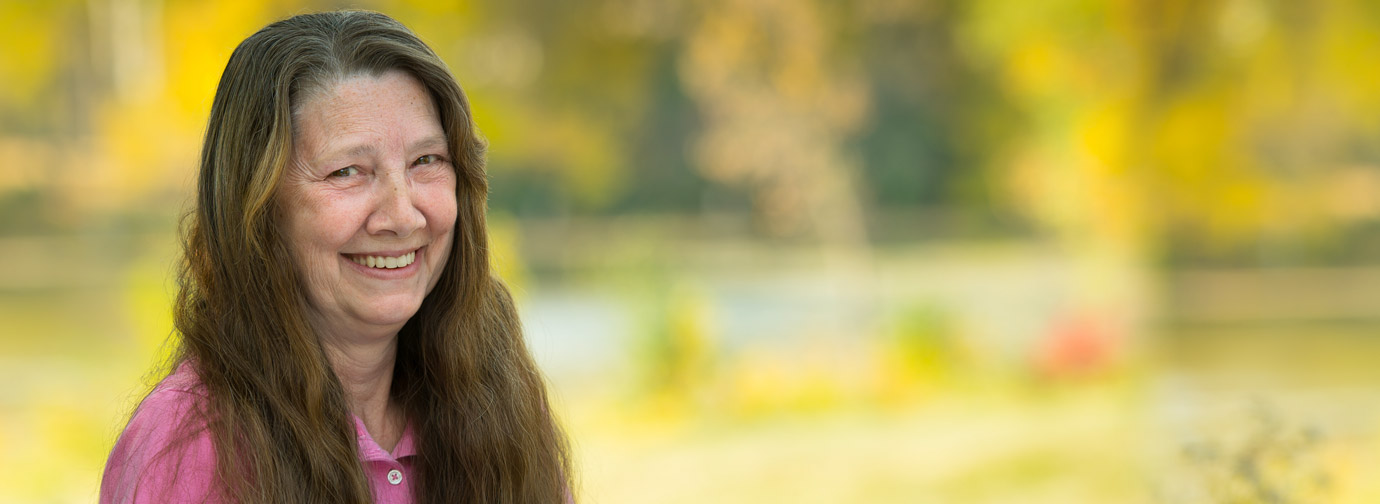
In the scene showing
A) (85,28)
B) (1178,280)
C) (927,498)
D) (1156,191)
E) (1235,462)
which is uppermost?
(85,28)

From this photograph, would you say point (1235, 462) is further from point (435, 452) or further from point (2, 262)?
point (2, 262)

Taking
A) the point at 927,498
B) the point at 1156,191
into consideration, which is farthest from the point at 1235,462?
the point at 1156,191

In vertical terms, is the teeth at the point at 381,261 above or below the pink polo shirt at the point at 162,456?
above

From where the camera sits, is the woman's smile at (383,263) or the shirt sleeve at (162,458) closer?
the shirt sleeve at (162,458)

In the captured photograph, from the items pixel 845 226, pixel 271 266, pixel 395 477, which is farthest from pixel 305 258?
pixel 845 226

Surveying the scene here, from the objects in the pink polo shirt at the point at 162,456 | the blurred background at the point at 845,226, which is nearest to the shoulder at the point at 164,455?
the pink polo shirt at the point at 162,456

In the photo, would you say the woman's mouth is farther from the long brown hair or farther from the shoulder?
the shoulder

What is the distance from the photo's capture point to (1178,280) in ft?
18.2

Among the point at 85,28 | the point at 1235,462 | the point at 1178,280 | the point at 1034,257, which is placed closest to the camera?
the point at 1235,462

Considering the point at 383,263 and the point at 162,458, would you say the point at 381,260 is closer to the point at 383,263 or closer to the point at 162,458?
the point at 383,263

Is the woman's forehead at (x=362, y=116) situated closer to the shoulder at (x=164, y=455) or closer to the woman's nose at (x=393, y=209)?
the woman's nose at (x=393, y=209)

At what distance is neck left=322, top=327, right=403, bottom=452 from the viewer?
1433mm

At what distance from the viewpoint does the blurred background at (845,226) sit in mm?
5004

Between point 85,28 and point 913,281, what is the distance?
404 centimetres
